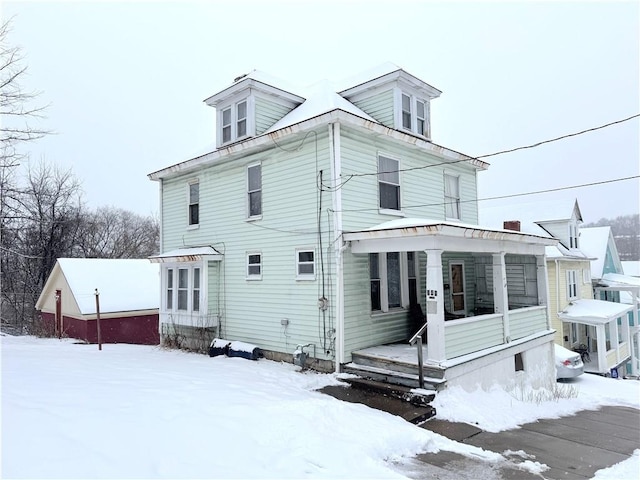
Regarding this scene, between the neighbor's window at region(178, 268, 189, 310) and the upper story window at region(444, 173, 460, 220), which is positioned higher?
the upper story window at region(444, 173, 460, 220)

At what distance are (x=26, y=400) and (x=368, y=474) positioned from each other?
15.5ft

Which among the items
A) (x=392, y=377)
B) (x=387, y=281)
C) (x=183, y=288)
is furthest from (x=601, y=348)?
(x=183, y=288)

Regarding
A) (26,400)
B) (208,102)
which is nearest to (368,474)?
(26,400)

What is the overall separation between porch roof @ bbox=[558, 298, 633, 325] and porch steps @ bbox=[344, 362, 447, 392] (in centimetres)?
1563

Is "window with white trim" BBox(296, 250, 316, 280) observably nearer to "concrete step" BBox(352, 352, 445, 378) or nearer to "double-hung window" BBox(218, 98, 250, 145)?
"concrete step" BBox(352, 352, 445, 378)

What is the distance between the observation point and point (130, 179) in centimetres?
9812

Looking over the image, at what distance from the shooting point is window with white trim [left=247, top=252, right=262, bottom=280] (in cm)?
1154

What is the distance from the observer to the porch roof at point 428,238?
27.7ft

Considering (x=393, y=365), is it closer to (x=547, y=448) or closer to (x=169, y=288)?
(x=547, y=448)

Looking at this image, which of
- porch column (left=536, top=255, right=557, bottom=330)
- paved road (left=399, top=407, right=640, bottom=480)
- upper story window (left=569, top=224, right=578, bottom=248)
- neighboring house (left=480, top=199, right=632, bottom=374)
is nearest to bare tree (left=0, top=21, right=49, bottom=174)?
paved road (left=399, top=407, right=640, bottom=480)

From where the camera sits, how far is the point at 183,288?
1345 cm

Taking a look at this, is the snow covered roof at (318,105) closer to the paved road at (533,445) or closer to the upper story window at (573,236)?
the paved road at (533,445)

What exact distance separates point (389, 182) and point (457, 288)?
548 cm

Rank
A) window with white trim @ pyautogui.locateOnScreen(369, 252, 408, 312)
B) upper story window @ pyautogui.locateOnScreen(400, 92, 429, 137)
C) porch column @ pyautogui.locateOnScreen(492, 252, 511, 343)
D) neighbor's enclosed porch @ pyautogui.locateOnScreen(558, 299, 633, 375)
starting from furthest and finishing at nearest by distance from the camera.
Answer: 1. neighbor's enclosed porch @ pyautogui.locateOnScreen(558, 299, 633, 375)
2. upper story window @ pyautogui.locateOnScreen(400, 92, 429, 137)
3. window with white trim @ pyautogui.locateOnScreen(369, 252, 408, 312)
4. porch column @ pyautogui.locateOnScreen(492, 252, 511, 343)
